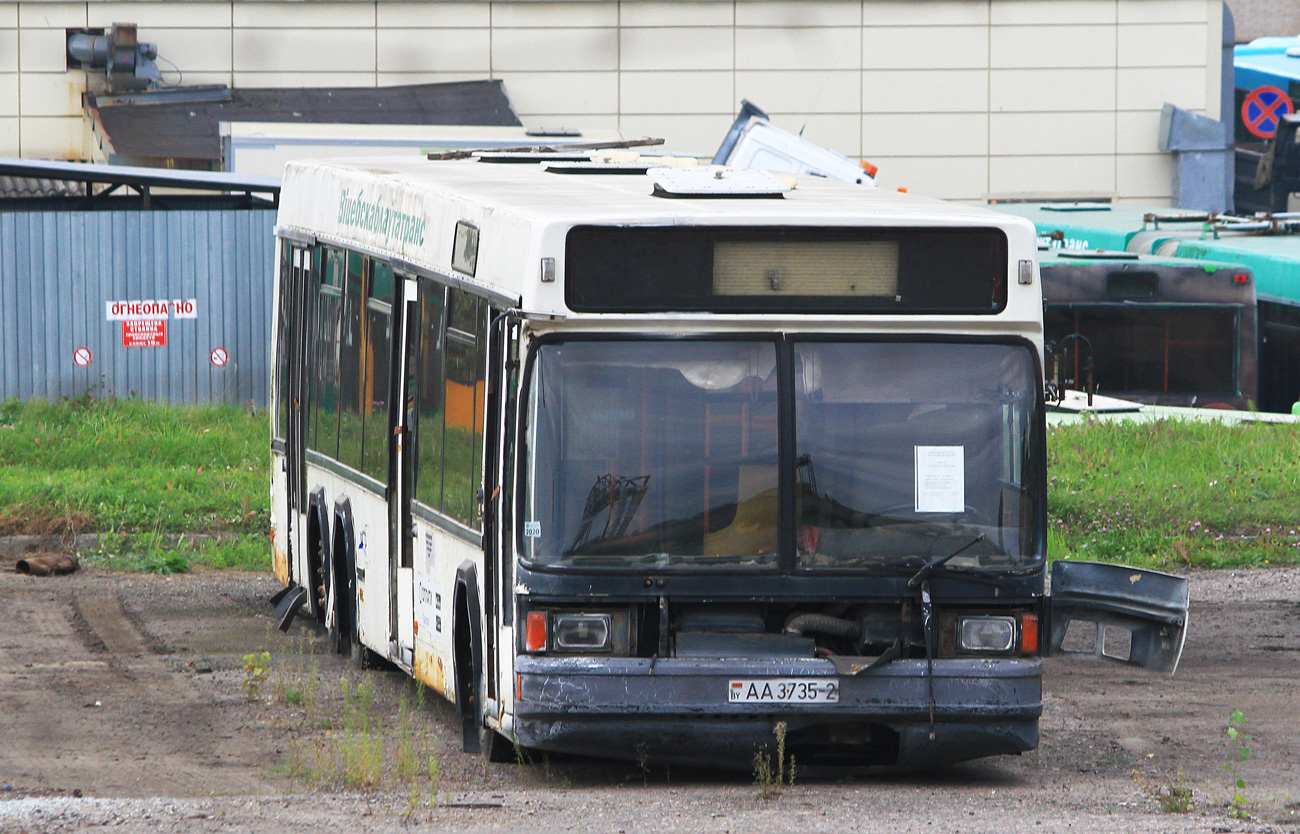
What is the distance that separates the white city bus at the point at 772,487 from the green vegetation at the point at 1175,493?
6.96 meters

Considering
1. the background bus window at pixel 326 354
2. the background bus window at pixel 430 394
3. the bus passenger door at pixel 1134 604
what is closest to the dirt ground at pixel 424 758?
the bus passenger door at pixel 1134 604

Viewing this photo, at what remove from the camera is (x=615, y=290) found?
305 inches

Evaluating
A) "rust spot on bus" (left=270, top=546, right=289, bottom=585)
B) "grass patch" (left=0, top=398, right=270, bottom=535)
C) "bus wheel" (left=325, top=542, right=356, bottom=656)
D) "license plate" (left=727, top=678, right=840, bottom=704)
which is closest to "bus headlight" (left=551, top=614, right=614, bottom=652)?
"license plate" (left=727, top=678, right=840, bottom=704)

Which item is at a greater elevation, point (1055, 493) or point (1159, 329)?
point (1159, 329)

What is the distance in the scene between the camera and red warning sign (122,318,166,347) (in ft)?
67.4

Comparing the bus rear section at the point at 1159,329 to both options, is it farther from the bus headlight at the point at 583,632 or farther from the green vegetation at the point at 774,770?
the bus headlight at the point at 583,632

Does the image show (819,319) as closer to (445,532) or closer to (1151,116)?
(445,532)

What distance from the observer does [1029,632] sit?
7.92 meters

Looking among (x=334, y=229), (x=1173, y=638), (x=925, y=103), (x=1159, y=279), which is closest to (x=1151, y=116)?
(x=925, y=103)

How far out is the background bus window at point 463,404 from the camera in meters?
8.46

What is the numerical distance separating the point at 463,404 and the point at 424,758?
158 centimetres

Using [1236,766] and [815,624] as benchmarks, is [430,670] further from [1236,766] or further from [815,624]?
[1236,766]

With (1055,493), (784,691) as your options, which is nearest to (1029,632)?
(784,691)

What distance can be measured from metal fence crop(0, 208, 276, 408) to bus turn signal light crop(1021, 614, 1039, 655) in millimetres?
13986
